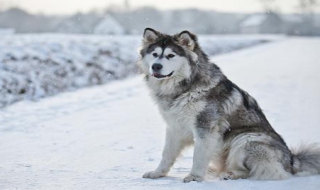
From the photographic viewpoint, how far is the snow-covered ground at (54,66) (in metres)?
11.3

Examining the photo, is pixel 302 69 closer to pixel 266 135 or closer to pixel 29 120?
pixel 29 120

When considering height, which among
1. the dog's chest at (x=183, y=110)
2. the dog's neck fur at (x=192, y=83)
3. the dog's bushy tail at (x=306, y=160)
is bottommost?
the dog's bushy tail at (x=306, y=160)

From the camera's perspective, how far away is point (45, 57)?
14.1 metres

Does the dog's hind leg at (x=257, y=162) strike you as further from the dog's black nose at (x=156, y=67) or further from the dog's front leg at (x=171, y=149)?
the dog's black nose at (x=156, y=67)

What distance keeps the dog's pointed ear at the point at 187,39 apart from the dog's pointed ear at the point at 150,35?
32 cm

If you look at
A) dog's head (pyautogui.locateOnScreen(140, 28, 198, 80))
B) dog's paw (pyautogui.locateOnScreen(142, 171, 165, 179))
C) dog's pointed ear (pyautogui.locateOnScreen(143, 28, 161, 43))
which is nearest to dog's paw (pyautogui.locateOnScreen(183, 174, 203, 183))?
dog's paw (pyautogui.locateOnScreen(142, 171, 165, 179))

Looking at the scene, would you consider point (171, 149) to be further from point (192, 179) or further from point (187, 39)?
point (187, 39)

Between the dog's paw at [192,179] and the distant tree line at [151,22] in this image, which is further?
the distant tree line at [151,22]

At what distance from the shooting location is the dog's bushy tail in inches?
183

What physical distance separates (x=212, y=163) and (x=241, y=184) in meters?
0.68

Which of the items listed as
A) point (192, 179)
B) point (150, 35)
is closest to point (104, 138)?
point (150, 35)

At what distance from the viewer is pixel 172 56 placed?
16.1 ft

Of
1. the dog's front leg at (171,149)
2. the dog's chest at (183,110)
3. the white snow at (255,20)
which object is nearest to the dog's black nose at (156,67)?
the dog's chest at (183,110)

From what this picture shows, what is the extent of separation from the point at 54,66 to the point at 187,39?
9669 mm
